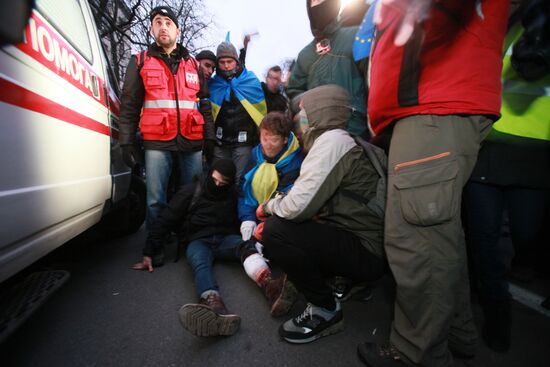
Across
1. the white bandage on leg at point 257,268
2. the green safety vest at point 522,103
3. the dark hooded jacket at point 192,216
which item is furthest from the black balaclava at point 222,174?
the green safety vest at point 522,103

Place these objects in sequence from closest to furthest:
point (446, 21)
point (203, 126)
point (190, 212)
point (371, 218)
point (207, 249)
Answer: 1. point (446, 21)
2. point (371, 218)
3. point (207, 249)
4. point (190, 212)
5. point (203, 126)

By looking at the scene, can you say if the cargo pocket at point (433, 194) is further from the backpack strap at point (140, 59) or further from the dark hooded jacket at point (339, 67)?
the backpack strap at point (140, 59)

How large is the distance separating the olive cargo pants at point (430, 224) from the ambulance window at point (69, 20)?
1.66m

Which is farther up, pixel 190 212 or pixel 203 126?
pixel 203 126

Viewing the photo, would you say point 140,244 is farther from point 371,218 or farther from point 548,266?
point 548,266

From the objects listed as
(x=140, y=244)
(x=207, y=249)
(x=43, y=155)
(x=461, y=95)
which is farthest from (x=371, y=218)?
(x=140, y=244)

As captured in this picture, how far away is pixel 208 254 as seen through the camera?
199 cm

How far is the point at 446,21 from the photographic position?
94 centimetres

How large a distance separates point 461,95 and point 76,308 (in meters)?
2.17

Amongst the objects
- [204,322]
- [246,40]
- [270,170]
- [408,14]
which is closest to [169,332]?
[204,322]

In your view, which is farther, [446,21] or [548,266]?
[548,266]

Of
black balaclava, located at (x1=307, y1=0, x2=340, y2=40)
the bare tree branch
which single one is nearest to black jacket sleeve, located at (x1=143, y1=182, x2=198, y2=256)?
black balaclava, located at (x1=307, y1=0, x2=340, y2=40)

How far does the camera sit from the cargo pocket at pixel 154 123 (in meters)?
2.16

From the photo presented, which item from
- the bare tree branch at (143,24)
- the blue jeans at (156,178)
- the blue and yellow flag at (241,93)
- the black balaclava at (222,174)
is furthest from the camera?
the bare tree branch at (143,24)
